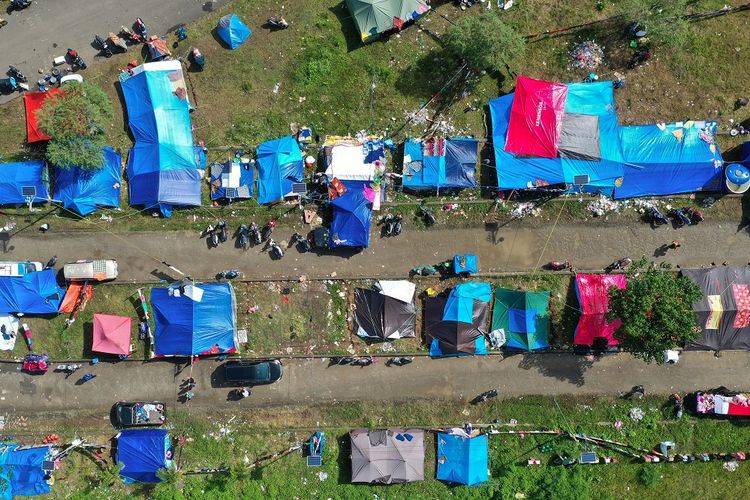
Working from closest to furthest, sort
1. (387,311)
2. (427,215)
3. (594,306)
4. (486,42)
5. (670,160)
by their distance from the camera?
(486,42), (594,306), (670,160), (387,311), (427,215)

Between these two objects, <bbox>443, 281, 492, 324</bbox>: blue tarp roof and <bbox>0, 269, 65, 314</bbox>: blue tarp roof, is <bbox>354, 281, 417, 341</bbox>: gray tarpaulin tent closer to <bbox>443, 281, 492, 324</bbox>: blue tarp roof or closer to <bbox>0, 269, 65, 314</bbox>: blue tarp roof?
<bbox>443, 281, 492, 324</bbox>: blue tarp roof

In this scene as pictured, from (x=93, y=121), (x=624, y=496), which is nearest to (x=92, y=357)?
(x=93, y=121)

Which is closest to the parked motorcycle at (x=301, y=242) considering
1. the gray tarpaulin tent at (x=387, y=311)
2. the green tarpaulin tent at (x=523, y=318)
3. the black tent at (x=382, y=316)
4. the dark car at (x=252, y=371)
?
the black tent at (x=382, y=316)

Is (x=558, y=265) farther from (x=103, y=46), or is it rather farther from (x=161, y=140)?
(x=103, y=46)

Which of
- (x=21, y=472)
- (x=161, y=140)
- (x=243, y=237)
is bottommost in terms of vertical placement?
(x=21, y=472)

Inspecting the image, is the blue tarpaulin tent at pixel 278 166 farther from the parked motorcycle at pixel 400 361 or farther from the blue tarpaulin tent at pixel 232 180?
the parked motorcycle at pixel 400 361

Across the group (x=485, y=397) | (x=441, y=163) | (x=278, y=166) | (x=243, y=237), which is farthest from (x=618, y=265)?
(x=243, y=237)
